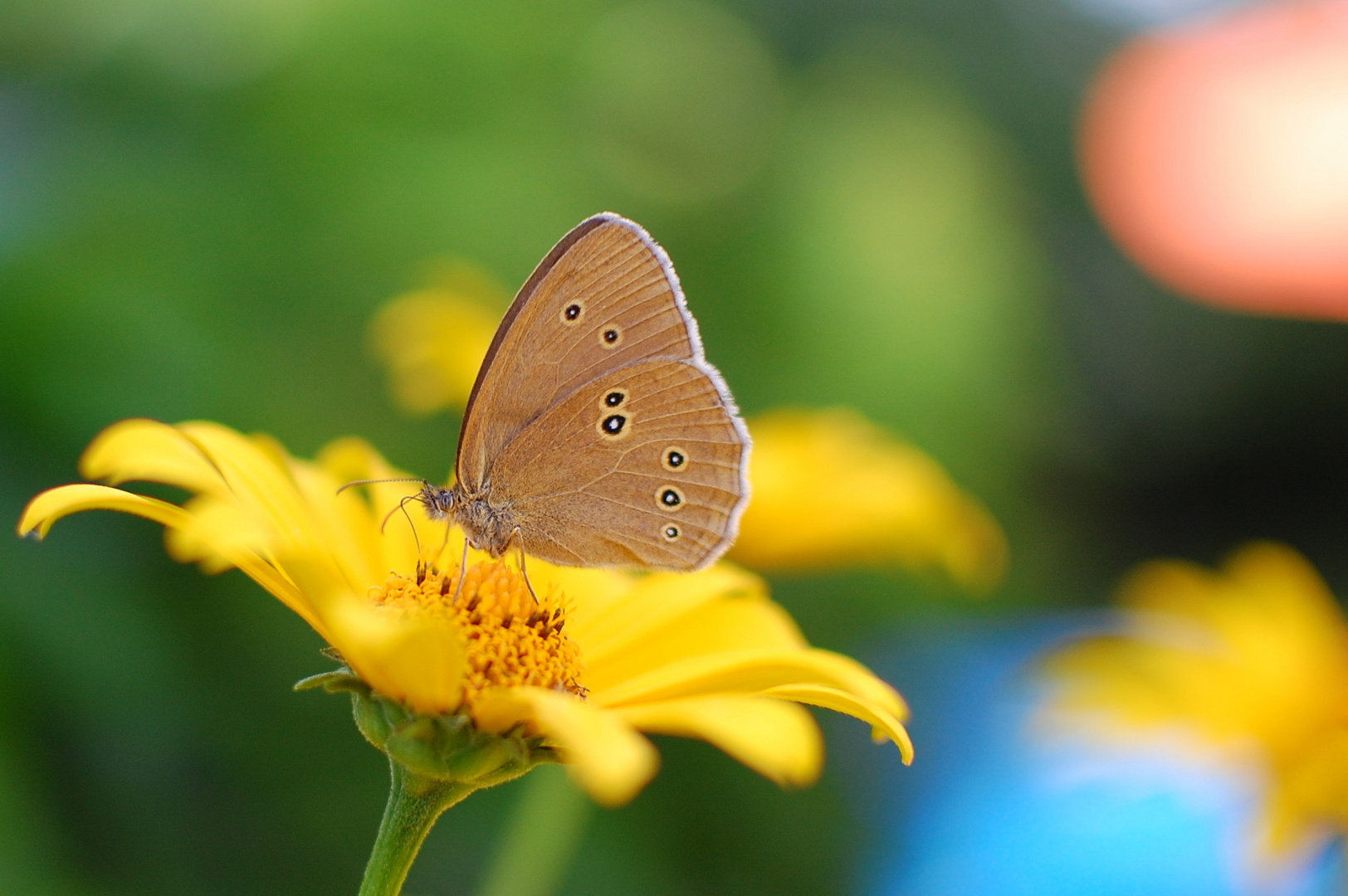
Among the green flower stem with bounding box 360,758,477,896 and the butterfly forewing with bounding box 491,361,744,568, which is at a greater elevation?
the butterfly forewing with bounding box 491,361,744,568

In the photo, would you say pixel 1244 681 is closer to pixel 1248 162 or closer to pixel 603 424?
pixel 603 424

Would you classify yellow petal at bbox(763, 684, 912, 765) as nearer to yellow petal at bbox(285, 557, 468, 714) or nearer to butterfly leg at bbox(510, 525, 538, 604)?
yellow petal at bbox(285, 557, 468, 714)

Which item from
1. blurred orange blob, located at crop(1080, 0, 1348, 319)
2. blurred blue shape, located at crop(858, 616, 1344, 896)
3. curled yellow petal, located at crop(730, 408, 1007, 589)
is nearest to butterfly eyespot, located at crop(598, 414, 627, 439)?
curled yellow petal, located at crop(730, 408, 1007, 589)

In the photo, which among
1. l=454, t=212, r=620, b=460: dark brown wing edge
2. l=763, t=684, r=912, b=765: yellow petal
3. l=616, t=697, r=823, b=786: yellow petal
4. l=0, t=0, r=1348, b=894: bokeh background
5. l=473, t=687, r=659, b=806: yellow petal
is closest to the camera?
l=473, t=687, r=659, b=806: yellow petal

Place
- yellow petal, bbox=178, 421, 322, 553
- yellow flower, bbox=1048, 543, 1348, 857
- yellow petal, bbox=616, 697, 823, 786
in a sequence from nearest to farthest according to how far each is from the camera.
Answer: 1. yellow petal, bbox=616, 697, 823, 786
2. yellow petal, bbox=178, 421, 322, 553
3. yellow flower, bbox=1048, 543, 1348, 857

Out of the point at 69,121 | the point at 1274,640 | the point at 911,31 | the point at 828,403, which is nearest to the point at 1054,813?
the point at 1274,640

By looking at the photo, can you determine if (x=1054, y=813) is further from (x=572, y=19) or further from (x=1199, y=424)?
(x=1199, y=424)

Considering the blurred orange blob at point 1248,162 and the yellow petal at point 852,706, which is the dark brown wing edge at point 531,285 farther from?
the blurred orange blob at point 1248,162
